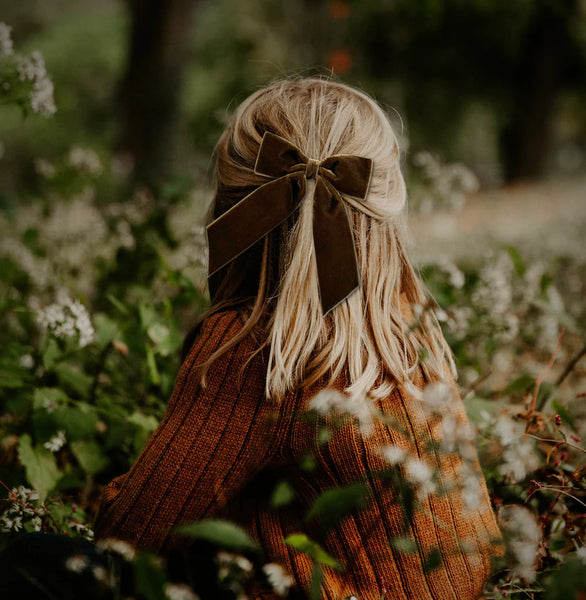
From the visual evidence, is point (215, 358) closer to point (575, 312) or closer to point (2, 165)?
point (575, 312)

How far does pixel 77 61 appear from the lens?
573 inches

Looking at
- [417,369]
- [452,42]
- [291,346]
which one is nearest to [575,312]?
[417,369]

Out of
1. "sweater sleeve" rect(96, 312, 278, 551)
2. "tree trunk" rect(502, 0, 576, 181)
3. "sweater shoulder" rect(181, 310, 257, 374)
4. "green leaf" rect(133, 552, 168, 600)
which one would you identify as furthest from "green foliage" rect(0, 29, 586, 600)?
"tree trunk" rect(502, 0, 576, 181)

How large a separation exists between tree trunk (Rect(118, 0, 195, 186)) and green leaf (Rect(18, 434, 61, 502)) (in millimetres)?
3594

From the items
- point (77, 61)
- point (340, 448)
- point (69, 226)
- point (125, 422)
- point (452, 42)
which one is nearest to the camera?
point (340, 448)

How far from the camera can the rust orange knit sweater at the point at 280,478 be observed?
4.45ft

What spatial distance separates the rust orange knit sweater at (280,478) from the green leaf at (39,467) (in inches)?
19.2

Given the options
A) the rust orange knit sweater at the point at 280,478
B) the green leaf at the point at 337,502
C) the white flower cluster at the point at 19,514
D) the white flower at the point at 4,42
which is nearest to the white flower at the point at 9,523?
the white flower cluster at the point at 19,514

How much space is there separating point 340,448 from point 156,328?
1.06 metres

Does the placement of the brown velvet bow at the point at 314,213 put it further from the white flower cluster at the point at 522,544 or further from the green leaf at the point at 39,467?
the green leaf at the point at 39,467

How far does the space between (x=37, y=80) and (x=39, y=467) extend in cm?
116

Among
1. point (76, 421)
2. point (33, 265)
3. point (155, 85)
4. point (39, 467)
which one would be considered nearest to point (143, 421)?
point (76, 421)

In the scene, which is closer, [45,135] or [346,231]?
[346,231]

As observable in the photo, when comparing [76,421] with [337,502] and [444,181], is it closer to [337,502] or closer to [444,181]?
[337,502]
